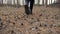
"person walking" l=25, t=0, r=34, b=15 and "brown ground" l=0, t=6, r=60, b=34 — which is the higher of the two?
"person walking" l=25, t=0, r=34, b=15

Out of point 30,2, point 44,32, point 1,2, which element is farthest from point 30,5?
point 1,2

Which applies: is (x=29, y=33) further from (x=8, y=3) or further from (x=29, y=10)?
(x=8, y=3)

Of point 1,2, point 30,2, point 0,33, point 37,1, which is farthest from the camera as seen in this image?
point 37,1

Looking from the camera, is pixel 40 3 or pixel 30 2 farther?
pixel 40 3

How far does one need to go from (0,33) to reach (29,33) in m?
0.74

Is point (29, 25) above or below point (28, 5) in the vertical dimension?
below

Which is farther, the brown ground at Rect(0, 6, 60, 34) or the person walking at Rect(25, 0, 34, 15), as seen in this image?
the person walking at Rect(25, 0, 34, 15)

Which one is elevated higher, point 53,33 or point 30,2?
point 30,2

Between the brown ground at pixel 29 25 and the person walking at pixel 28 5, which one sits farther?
the person walking at pixel 28 5

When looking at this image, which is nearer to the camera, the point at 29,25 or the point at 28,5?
the point at 29,25

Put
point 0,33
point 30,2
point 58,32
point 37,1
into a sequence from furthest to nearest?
1. point 37,1
2. point 30,2
3. point 58,32
4. point 0,33

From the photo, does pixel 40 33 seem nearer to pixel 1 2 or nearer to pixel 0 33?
pixel 0 33

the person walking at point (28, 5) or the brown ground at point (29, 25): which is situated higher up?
the person walking at point (28, 5)

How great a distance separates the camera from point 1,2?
22.8 meters
